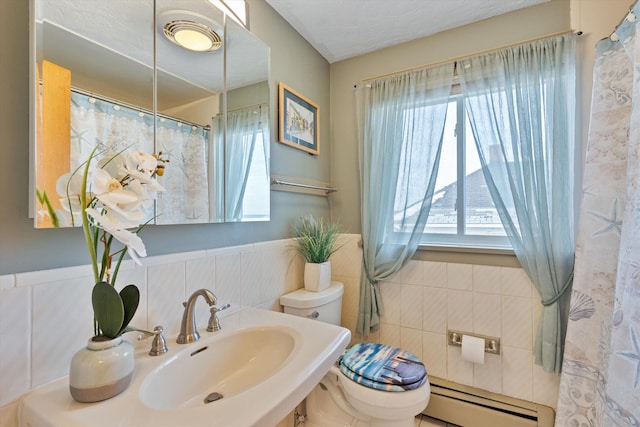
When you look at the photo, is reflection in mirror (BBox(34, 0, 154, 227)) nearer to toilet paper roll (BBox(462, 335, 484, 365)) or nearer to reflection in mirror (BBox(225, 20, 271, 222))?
reflection in mirror (BBox(225, 20, 271, 222))

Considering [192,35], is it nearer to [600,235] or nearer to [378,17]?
[378,17]

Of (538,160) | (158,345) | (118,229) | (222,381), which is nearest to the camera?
(118,229)

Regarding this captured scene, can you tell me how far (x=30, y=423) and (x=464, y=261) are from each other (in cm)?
179

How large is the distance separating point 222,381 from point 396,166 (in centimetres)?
142

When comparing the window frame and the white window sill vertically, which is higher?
the window frame

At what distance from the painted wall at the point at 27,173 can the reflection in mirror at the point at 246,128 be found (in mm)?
106

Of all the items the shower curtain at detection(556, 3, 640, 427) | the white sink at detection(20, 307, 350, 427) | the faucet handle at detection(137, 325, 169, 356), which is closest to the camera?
the white sink at detection(20, 307, 350, 427)

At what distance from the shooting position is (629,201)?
0.90m

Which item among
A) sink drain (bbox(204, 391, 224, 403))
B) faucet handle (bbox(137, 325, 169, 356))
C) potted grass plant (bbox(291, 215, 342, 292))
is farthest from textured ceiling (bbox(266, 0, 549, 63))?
sink drain (bbox(204, 391, 224, 403))

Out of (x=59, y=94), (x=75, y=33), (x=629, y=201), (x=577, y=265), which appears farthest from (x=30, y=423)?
(x=577, y=265)

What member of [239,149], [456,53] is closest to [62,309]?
[239,149]

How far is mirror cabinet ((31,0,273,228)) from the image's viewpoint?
713 millimetres

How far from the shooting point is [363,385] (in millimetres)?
1247

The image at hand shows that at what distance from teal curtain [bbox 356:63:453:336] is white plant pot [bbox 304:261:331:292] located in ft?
1.13
